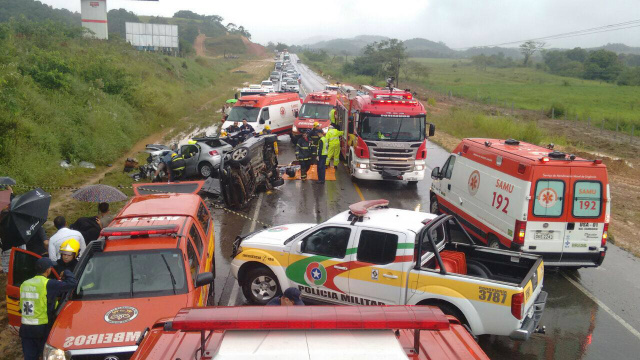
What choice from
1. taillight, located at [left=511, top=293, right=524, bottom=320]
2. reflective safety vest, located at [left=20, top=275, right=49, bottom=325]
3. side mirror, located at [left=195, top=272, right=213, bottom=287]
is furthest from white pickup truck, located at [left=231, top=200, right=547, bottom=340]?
reflective safety vest, located at [left=20, top=275, right=49, bottom=325]

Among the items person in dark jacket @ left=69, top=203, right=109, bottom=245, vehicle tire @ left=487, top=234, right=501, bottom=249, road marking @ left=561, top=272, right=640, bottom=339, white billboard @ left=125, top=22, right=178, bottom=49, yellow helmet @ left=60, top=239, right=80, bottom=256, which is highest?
white billboard @ left=125, top=22, right=178, bottom=49

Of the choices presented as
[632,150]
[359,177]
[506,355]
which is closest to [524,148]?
[506,355]

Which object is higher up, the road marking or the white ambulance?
the white ambulance

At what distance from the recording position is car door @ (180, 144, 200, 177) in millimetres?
16844

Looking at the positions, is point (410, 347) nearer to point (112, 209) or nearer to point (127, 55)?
point (112, 209)

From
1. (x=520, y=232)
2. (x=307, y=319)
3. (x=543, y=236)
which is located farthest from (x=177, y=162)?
(x=307, y=319)

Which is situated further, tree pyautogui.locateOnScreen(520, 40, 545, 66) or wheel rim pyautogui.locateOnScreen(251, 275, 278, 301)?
tree pyautogui.locateOnScreen(520, 40, 545, 66)

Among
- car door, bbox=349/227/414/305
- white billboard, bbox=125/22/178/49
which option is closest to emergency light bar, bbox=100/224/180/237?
car door, bbox=349/227/414/305

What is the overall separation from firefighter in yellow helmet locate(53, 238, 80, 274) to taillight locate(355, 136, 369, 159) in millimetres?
10299

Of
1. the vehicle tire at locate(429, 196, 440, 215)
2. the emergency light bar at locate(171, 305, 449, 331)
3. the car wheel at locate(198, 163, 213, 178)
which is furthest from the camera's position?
the car wheel at locate(198, 163, 213, 178)

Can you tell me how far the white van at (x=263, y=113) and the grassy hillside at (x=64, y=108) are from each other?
5047 mm

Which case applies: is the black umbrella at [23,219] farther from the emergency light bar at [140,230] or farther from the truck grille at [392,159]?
the truck grille at [392,159]

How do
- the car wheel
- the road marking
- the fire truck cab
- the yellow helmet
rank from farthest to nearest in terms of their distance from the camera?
the fire truck cab → the car wheel → the road marking → the yellow helmet

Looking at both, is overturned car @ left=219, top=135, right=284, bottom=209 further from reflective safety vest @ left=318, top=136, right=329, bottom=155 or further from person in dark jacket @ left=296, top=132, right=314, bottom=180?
reflective safety vest @ left=318, top=136, right=329, bottom=155
